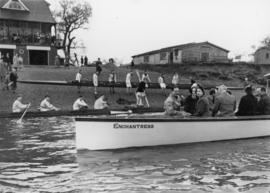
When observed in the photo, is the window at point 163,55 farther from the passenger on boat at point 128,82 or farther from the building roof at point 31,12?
the passenger on boat at point 128,82

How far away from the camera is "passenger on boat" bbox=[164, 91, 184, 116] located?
50.2 ft

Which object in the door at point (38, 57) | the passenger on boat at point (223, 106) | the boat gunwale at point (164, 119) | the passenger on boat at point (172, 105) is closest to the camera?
the boat gunwale at point (164, 119)

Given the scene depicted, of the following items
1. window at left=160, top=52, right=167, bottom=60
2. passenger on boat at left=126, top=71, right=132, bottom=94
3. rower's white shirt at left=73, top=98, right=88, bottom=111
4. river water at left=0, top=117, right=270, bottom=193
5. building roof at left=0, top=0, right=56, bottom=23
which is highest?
building roof at left=0, top=0, right=56, bottom=23

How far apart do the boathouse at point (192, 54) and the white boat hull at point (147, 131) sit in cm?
5303

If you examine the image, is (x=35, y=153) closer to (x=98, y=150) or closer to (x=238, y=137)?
(x=98, y=150)

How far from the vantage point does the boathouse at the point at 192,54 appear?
68.8 metres

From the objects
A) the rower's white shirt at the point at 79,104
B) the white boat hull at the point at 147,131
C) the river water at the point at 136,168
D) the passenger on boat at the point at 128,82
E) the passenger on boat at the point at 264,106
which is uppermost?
the passenger on boat at the point at 128,82

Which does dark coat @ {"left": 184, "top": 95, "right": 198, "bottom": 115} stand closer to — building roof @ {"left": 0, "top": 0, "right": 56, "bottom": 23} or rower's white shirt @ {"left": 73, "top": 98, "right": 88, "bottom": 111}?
rower's white shirt @ {"left": 73, "top": 98, "right": 88, "bottom": 111}

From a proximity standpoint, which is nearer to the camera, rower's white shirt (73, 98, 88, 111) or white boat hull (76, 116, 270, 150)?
white boat hull (76, 116, 270, 150)

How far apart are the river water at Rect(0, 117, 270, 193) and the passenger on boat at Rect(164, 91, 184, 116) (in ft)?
4.35

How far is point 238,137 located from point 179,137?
272 cm

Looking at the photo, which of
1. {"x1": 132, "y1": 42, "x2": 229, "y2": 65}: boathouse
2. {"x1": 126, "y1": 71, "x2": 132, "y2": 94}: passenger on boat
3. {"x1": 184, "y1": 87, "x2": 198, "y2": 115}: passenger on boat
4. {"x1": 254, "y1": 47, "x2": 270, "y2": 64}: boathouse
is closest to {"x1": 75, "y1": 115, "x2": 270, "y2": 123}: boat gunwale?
{"x1": 184, "y1": 87, "x2": 198, "y2": 115}: passenger on boat

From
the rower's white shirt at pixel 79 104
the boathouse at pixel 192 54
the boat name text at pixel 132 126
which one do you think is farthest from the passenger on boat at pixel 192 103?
the boathouse at pixel 192 54

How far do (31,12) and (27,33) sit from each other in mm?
3637
